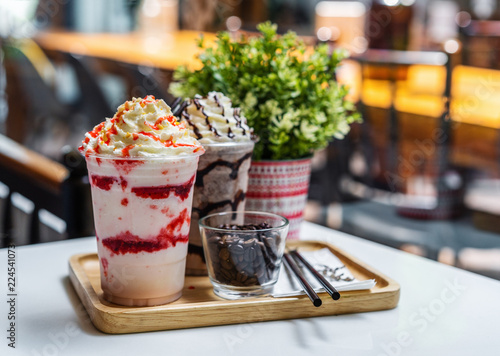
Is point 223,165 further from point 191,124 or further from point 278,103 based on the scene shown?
point 278,103

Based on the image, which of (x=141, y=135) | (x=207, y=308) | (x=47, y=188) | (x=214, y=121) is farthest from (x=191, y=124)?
(x=47, y=188)

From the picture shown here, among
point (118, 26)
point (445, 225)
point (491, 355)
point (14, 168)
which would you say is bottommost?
point (445, 225)

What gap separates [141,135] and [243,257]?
23 centimetres

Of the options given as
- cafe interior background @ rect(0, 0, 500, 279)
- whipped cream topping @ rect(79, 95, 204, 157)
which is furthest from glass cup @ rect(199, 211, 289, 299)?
cafe interior background @ rect(0, 0, 500, 279)

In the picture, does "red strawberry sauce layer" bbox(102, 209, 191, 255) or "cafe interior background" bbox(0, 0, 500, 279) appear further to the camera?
"cafe interior background" bbox(0, 0, 500, 279)

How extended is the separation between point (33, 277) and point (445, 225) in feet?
6.15

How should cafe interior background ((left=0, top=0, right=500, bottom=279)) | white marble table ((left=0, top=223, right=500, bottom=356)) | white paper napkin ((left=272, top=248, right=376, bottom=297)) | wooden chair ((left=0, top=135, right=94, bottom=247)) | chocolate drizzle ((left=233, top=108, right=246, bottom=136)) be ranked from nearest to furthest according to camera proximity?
white marble table ((left=0, top=223, right=500, bottom=356)), white paper napkin ((left=272, top=248, right=376, bottom=297)), chocolate drizzle ((left=233, top=108, right=246, bottom=136)), wooden chair ((left=0, top=135, right=94, bottom=247)), cafe interior background ((left=0, top=0, right=500, bottom=279))

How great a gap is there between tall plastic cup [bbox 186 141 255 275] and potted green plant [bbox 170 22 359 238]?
14cm

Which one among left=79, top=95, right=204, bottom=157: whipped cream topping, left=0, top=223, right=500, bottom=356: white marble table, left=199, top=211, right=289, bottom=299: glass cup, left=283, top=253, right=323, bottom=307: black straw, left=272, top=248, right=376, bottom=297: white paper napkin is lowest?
left=0, top=223, right=500, bottom=356: white marble table

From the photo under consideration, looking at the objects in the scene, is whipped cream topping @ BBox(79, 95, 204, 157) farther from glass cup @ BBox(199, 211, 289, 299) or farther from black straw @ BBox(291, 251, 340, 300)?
black straw @ BBox(291, 251, 340, 300)

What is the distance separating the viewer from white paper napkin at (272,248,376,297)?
0.97 metres

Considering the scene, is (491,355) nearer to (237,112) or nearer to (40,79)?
(237,112)

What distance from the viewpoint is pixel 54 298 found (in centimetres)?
102

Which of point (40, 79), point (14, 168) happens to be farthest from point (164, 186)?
point (40, 79)
